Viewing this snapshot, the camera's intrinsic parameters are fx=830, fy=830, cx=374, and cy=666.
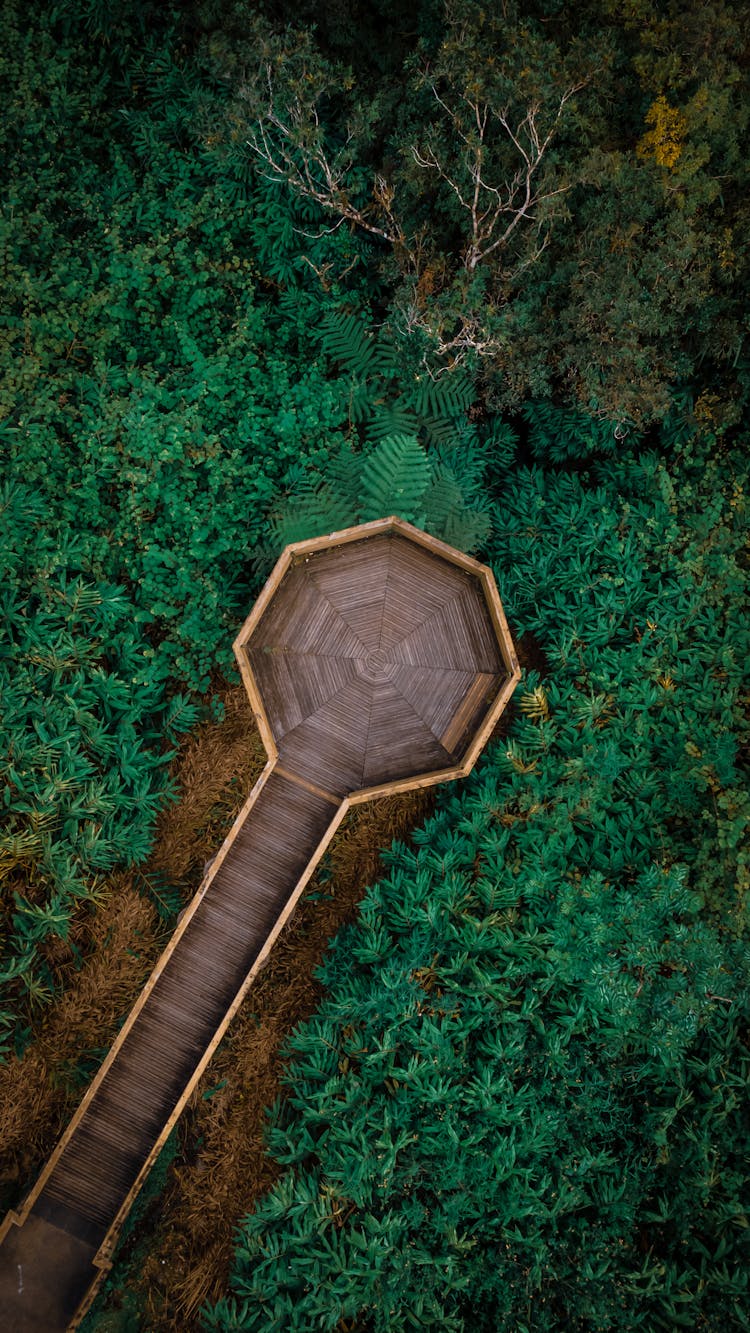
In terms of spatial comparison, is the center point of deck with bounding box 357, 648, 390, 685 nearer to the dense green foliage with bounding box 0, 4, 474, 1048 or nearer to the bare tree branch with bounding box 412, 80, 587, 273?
the dense green foliage with bounding box 0, 4, 474, 1048

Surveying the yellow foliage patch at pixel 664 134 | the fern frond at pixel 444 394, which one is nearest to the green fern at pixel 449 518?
the fern frond at pixel 444 394

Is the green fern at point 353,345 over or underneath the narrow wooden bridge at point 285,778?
over

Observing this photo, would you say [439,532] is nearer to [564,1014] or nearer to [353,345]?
[353,345]

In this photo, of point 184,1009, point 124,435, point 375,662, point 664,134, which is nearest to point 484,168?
point 664,134

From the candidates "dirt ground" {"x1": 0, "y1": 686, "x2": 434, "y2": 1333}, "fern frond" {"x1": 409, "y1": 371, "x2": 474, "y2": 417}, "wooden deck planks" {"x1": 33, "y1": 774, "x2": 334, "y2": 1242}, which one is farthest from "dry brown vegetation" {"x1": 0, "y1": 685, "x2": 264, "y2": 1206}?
"fern frond" {"x1": 409, "y1": 371, "x2": 474, "y2": 417}

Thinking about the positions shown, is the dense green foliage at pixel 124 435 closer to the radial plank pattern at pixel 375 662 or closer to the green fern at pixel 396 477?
the green fern at pixel 396 477

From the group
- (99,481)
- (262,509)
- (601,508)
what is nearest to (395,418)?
(262,509)
